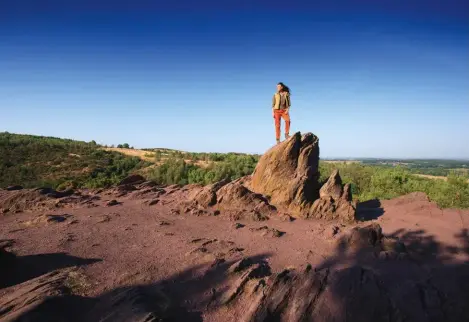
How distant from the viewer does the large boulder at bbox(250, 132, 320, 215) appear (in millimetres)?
14180

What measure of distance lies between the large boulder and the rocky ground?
0.18 feet

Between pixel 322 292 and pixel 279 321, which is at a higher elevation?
pixel 322 292

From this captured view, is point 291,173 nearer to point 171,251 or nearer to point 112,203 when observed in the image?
point 171,251

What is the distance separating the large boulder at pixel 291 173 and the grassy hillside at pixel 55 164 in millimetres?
21943

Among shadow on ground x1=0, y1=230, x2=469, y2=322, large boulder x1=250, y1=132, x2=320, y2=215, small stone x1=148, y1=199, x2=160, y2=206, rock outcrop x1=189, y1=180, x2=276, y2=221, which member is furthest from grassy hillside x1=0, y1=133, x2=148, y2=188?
shadow on ground x1=0, y1=230, x2=469, y2=322

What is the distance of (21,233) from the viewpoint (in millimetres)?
11453

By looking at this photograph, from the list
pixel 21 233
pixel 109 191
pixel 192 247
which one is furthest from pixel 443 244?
pixel 109 191

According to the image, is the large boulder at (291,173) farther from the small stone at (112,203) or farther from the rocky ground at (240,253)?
the small stone at (112,203)

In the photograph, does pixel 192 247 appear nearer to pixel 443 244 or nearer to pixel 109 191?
pixel 443 244

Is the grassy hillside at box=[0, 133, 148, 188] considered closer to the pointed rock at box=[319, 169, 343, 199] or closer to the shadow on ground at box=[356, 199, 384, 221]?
the pointed rock at box=[319, 169, 343, 199]

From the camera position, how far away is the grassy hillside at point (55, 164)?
34500mm

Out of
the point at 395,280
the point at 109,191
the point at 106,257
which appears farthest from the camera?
the point at 109,191

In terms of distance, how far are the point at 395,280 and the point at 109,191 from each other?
51.6 feet

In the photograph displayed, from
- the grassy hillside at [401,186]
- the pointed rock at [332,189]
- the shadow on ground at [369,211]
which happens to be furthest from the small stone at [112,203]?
the grassy hillside at [401,186]
